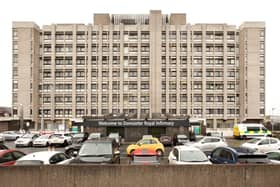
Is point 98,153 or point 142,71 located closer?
point 98,153

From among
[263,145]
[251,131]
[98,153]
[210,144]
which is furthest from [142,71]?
[98,153]

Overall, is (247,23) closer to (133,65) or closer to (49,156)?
(133,65)

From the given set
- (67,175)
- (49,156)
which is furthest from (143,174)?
(49,156)

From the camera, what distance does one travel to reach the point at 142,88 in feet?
289

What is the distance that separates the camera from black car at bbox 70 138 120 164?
1418 centimetres

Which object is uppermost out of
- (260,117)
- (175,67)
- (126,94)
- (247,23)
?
(247,23)

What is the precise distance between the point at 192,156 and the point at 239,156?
207 centimetres

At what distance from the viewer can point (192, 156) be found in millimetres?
15438

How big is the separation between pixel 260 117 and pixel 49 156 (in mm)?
79164

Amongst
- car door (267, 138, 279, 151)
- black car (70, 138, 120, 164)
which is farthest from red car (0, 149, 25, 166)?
car door (267, 138, 279, 151)

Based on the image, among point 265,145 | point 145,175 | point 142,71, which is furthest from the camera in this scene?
point 142,71

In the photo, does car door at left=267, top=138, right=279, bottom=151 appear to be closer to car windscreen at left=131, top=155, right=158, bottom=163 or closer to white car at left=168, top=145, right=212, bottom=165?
white car at left=168, top=145, right=212, bottom=165

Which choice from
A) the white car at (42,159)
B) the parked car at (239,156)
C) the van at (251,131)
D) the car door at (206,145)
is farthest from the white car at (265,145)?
the van at (251,131)

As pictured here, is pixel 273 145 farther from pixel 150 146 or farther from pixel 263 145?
pixel 150 146
